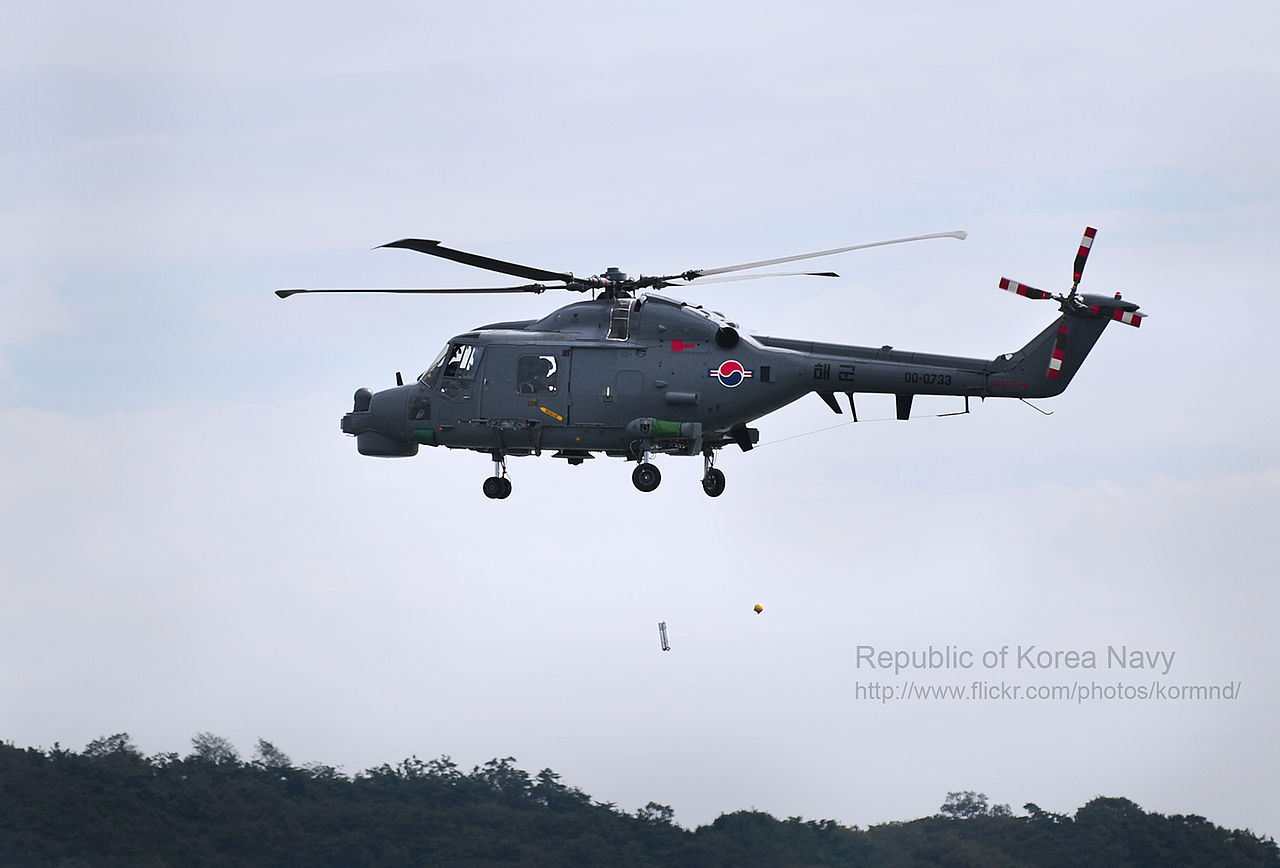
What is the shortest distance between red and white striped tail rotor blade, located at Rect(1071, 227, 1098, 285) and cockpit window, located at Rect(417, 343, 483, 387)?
1614cm

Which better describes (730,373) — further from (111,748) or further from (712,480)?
(111,748)

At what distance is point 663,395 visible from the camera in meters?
51.4

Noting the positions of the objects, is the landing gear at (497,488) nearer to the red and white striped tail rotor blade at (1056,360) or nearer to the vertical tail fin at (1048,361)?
the vertical tail fin at (1048,361)

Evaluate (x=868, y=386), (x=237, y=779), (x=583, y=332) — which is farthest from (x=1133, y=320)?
(x=237, y=779)

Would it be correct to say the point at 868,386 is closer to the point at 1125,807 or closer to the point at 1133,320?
the point at 1133,320

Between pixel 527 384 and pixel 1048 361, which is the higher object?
pixel 1048 361

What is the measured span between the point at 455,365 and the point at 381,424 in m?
2.83

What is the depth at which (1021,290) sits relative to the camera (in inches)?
1989

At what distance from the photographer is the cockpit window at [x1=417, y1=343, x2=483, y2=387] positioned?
5306cm

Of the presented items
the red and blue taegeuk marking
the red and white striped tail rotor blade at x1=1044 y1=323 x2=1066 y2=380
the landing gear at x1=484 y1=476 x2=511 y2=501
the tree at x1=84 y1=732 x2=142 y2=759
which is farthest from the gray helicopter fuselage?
the tree at x1=84 y1=732 x2=142 y2=759

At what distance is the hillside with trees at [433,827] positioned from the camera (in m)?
89.6

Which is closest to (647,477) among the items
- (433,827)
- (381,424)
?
(381,424)

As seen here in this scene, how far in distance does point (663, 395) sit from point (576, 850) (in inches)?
2090

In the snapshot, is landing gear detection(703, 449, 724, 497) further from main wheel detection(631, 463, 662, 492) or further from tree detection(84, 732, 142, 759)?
tree detection(84, 732, 142, 759)
